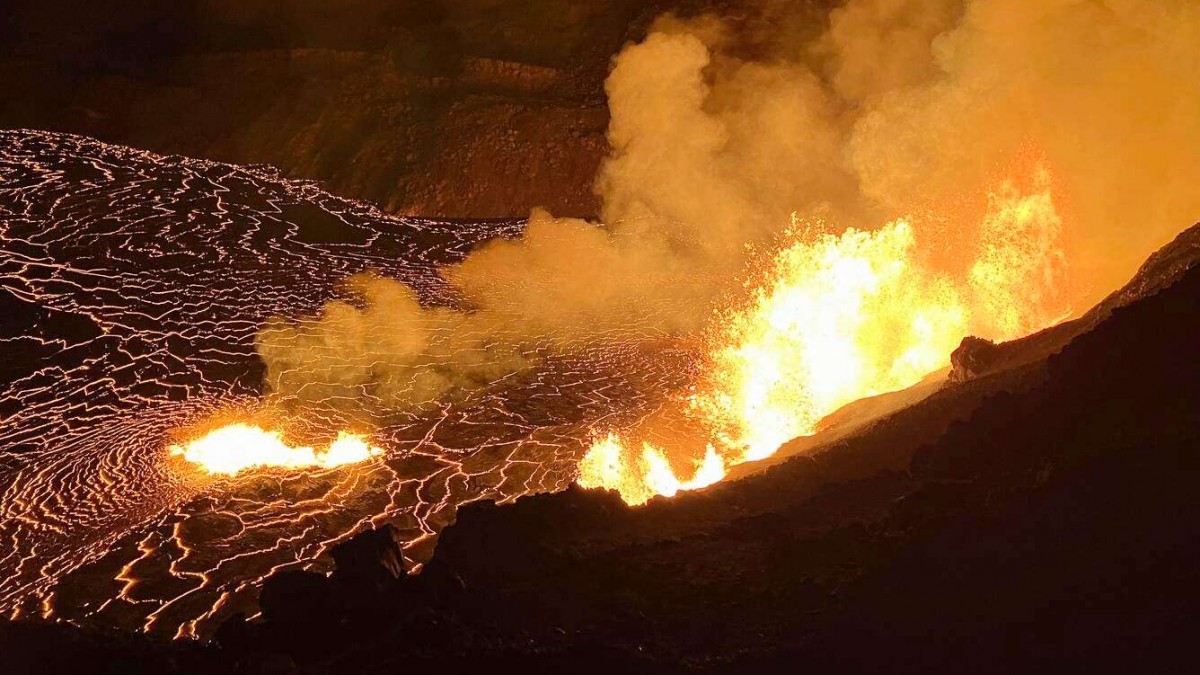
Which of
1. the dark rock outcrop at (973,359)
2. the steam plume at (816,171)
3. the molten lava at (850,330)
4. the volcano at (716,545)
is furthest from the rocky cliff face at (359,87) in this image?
the dark rock outcrop at (973,359)

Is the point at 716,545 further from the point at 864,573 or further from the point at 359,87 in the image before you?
the point at 359,87

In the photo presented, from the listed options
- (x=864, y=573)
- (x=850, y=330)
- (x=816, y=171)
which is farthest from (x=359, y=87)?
(x=864, y=573)

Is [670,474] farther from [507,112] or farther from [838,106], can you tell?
[507,112]

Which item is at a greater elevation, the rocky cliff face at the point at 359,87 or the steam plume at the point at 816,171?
the rocky cliff face at the point at 359,87

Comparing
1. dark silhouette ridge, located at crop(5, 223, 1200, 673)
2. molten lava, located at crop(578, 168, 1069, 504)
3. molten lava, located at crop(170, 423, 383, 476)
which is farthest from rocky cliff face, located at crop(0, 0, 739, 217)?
dark silhouette ridge, located at crop(5, 223, 1200, 673)

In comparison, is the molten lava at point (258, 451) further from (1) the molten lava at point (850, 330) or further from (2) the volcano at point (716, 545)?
(1) the molten lava at point (850, 330)

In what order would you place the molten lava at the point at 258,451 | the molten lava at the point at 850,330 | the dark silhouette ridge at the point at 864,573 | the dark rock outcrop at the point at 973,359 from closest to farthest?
→ the dark silhouette ridge at the point at 864,573 < the dark rock outcrop at the point at 973,359 < the molten lava at the point at 258,451 < the molten lava at the point at 850,330

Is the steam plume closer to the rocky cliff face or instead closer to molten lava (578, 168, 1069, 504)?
molten lava (578, 168, 1069, 504)
